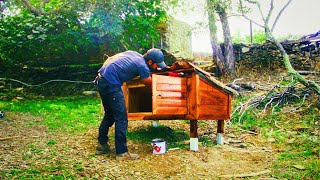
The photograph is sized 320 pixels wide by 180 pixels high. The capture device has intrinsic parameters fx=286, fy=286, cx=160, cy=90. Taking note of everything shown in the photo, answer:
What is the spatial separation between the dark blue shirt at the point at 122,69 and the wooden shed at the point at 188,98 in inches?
8.6

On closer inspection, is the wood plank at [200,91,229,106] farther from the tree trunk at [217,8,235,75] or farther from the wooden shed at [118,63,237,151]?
the tree trunk at [217,8,235,75]

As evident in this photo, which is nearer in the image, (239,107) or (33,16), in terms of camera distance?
(239,107)

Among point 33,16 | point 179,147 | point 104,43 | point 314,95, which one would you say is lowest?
point 179,147

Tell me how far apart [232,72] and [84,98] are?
599cm

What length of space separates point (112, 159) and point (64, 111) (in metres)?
4.00

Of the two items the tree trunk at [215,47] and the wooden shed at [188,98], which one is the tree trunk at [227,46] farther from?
the wooden shed at [188,98]

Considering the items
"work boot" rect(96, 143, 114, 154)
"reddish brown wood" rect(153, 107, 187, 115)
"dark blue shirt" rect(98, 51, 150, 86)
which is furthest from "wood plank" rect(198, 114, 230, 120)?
"work boot" rect(96, 143, 114, 154)

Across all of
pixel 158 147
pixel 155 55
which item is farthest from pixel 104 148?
pixel 155 55

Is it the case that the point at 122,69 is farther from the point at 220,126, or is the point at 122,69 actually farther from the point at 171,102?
the point at 220,126

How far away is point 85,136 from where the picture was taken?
5.43m

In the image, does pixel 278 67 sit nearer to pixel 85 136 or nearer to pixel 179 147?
pixel 179 147

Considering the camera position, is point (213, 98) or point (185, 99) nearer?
point (185, 99)

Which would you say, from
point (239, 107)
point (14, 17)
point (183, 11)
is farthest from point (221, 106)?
point (183, 11)

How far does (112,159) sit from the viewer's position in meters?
4.18
